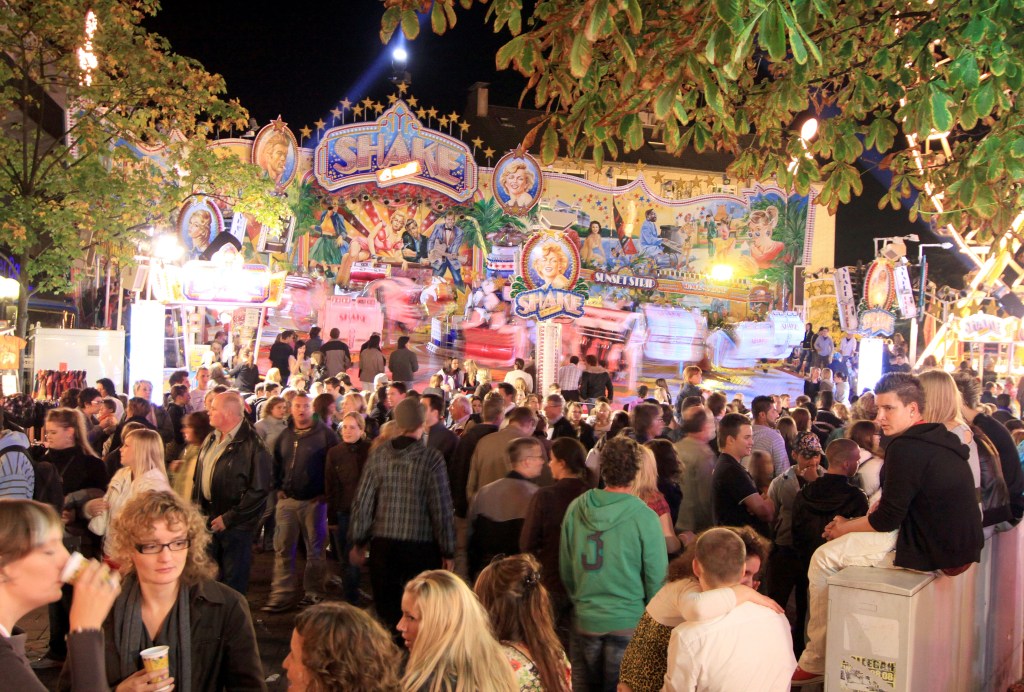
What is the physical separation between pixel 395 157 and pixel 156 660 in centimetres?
1967

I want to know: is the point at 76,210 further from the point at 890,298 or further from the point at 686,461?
the point at 890,298

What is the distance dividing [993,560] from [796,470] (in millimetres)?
1463

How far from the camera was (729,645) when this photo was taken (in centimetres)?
338

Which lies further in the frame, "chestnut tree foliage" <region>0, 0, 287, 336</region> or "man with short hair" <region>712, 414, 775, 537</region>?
"chestnut tree foliage" <region>0, 0, 287, 336</region>

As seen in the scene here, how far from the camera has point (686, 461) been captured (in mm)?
6711

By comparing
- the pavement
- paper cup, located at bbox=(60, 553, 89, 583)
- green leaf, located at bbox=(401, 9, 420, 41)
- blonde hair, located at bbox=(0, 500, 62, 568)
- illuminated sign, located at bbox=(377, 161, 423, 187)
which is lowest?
the pavement

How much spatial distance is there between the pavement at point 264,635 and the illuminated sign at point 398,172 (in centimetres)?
1378

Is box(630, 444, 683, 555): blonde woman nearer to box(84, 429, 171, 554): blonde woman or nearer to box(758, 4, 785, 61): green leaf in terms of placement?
box(758, 4, 785, 61): green leaf

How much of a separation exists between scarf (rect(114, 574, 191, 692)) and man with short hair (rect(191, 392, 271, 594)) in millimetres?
3324

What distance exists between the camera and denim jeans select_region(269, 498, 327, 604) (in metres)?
7.61

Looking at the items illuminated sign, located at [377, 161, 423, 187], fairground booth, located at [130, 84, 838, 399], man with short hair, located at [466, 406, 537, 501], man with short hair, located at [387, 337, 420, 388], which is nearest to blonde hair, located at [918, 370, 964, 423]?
man with short hair, located at [466, 406, 537, 501]

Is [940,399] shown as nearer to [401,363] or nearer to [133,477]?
[133,477]

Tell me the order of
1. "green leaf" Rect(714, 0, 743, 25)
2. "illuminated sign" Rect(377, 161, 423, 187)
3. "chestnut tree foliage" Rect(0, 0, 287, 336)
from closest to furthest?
"green leaf" Rect(714, 0, 743, 25) < "chestnut tree foliage" Rect(0, 0, 287, 336) < "illuminated sign" Rect(377, 161, 423, 187)

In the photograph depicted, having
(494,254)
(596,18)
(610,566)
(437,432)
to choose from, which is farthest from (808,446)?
(494,254)
